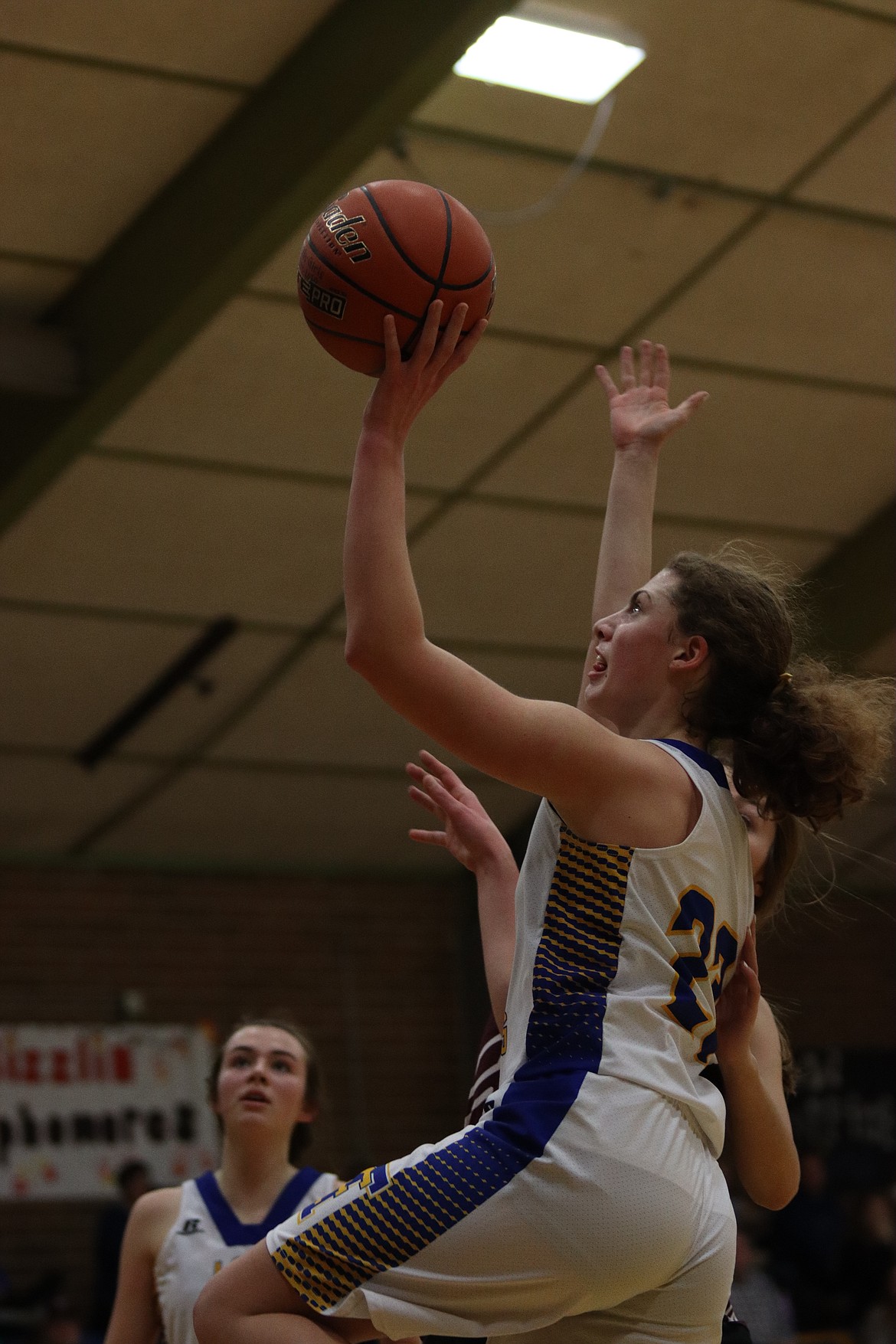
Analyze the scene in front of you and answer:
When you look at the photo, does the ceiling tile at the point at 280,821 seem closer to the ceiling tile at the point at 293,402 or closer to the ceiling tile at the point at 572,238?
the ceiling tile at the point at 293,402

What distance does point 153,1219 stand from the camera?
14.0 ft

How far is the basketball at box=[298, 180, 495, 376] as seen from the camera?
2.74 meters

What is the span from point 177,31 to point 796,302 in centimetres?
351

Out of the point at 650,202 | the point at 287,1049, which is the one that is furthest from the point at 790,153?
the point at 287,1049

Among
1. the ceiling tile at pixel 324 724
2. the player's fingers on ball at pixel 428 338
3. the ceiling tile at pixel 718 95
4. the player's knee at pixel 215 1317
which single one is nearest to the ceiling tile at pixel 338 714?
the ceiling tile at pixel 324 724

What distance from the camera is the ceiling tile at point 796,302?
28.5 feet

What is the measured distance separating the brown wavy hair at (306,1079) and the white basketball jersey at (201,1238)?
0.26 meters

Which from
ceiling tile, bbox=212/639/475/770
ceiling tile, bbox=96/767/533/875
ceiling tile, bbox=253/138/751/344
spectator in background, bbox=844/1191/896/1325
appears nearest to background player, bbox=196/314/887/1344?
ceiling tile, bbox=253/138/751/344

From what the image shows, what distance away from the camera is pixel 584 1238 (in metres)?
2.41

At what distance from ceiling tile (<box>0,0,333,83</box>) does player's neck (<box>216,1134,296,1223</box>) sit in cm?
436

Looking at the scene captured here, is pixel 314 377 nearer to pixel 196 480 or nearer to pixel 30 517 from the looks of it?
pixel 196 480

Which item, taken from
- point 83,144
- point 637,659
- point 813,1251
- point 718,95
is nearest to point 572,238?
point 718,95

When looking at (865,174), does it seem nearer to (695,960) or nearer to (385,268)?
(385,268)

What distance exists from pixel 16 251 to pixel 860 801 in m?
5.97
